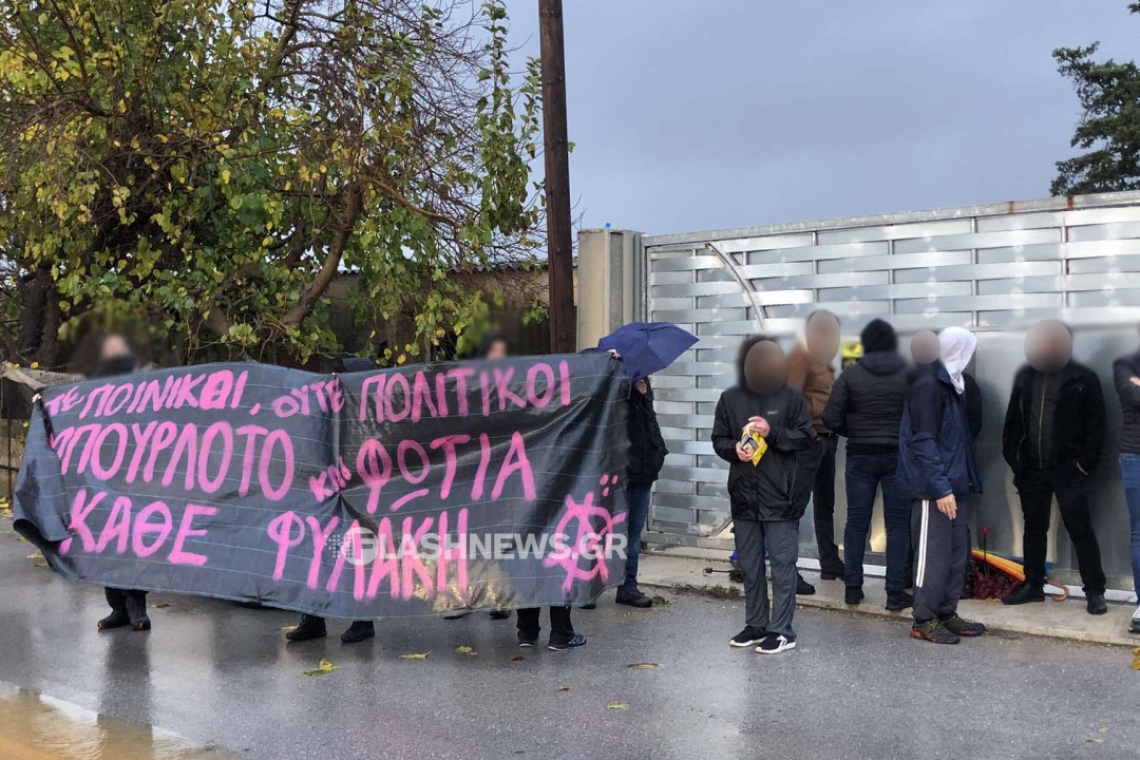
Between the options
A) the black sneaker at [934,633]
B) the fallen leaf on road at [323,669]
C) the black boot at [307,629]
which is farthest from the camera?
the black boot at [307,629]

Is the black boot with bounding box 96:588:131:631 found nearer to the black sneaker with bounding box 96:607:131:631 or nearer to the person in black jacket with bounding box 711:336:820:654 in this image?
the black sneaker with bounding box 96:607:131:631

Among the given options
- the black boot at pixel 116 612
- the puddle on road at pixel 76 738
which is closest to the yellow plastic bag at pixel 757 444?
the puddle on road at pixel 76 738

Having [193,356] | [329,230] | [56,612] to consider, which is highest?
[329,230]

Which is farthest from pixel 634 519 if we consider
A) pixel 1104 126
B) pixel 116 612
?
pixel 1104 126

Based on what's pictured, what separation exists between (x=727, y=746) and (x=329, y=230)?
8.37 meters

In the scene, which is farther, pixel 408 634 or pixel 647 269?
pixel 647 269

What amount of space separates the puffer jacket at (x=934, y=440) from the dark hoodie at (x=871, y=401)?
58 cm

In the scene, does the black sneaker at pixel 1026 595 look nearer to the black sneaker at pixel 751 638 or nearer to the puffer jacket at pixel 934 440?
the puffer jacket at pixel 934 440

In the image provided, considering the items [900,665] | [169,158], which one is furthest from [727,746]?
[169,158]

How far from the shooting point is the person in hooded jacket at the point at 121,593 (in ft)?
23.8

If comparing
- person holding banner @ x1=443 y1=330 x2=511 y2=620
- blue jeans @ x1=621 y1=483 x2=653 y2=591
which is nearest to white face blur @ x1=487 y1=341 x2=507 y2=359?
person holding banner @ x1=443 y1=330 x2=511 y2=620

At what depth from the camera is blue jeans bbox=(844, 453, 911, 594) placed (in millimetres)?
7191

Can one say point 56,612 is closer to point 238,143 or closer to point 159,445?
point 159,445

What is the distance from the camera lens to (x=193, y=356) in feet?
40.8
